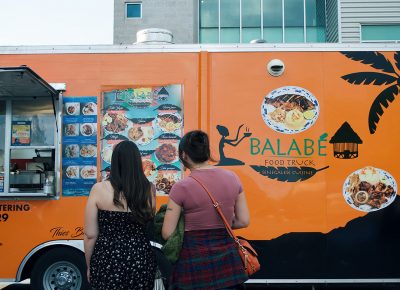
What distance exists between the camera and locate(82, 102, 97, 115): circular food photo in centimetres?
557

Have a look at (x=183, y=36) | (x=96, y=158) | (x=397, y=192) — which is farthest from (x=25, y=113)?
(x=183, y=36)

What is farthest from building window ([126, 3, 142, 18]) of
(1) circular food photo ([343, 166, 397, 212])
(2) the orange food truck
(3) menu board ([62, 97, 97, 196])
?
(1) circular food photo ([343, 166, 397, 212])

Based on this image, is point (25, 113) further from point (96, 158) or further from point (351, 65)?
point (351, 65)

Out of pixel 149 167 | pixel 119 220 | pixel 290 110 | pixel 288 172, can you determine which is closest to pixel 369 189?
pixel 288 172

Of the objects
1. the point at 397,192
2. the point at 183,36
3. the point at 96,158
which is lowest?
the point at 397,192

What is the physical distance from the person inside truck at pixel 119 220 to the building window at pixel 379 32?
14061mm

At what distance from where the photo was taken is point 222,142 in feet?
17.9

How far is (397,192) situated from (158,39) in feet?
11.2

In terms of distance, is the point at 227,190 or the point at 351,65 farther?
the point at 351,65

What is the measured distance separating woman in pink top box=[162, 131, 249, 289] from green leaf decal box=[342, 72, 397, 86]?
314cm

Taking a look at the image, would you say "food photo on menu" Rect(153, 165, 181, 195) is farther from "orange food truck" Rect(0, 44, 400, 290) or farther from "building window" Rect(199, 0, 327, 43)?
"building window" Rect(199, 0, 327, 43)

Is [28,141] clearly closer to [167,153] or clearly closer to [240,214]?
[167,153]

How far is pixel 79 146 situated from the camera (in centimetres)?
551

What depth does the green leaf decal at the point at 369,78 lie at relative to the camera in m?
5.55
